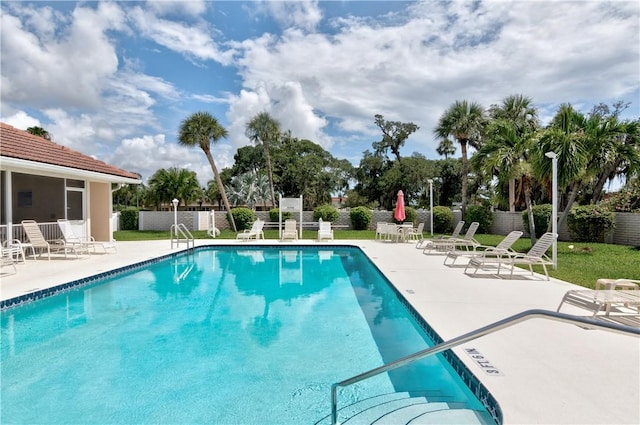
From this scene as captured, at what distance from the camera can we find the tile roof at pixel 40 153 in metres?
10.0

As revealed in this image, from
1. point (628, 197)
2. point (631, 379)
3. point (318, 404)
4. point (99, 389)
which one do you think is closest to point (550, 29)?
point (628, 197)

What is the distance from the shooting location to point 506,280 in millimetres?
7910

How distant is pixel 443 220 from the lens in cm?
2142

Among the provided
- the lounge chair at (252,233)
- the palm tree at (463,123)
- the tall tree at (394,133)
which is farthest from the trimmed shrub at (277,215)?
the tall tree at (394,133)

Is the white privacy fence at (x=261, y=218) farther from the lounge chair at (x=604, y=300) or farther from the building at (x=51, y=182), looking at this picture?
the lounge chair at (x=604, y=300)

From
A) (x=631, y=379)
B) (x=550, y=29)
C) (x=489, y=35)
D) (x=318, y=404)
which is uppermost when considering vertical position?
(x=489, y=35)

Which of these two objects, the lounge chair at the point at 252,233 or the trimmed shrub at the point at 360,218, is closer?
the lounge chair at the point at 252,233

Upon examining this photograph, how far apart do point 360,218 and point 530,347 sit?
19.3 metres

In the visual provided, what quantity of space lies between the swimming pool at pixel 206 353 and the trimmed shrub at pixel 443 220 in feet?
45.1

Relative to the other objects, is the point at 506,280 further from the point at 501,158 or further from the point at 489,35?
the point at 489,35

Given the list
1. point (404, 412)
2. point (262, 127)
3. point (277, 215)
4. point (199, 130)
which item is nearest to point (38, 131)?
point (199, 130)

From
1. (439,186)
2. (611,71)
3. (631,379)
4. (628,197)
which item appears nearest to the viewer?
(631,379)

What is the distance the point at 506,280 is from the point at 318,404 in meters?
5.90

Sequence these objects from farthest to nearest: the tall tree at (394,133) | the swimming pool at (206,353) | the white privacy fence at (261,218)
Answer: the tall tree at (394,133) → the white privacy fence at (261,218) → the swimming pool at (206,353)
